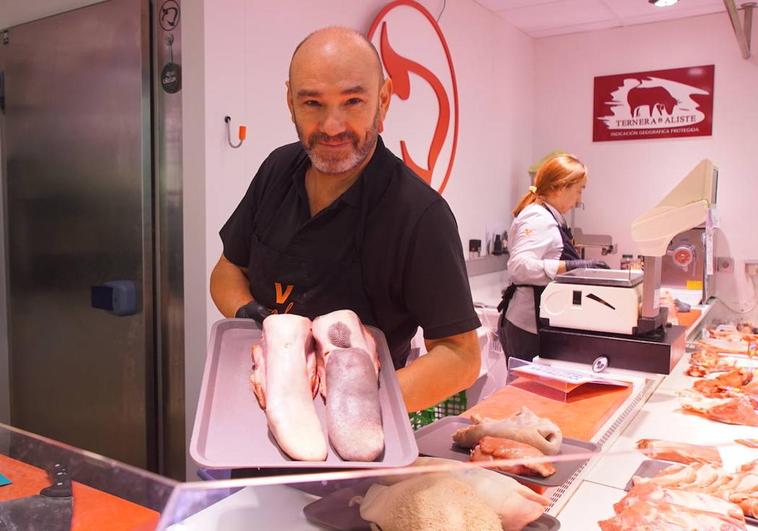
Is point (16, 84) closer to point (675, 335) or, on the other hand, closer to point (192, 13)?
point (192, 13)

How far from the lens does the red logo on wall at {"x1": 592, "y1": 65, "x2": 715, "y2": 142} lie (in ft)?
16.9

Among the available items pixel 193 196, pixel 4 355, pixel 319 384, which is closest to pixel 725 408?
pixel 319 384

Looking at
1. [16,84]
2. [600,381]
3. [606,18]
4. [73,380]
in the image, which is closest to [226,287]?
[600,381]

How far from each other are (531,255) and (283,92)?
166 centimetres

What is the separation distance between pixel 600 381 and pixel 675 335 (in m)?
0.59

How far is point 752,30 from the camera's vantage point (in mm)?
4910

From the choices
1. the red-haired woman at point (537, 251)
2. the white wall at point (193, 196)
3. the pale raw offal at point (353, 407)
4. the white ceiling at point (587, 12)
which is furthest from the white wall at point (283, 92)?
the pale raw offal at point (353, 407)

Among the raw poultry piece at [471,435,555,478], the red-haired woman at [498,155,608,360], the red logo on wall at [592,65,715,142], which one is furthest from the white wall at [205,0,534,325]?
the raw poultry piece at [471,435,555,478]

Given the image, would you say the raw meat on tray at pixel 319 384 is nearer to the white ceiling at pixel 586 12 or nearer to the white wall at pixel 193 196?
the white wall at pixel 193 196

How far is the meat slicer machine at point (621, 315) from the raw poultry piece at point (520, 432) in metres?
1.10

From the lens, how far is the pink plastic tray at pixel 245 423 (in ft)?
2.42

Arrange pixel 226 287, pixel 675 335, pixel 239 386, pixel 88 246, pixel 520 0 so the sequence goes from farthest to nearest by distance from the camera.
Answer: pixel 520 0 < pixel 88 246 < pixel 675 335 < pixel 226 287 < pixel 239 386

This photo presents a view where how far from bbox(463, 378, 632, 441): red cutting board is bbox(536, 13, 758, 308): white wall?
3.72 m

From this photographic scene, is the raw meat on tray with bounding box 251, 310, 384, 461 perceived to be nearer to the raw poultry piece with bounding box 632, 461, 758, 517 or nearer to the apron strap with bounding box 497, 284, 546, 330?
the raw poultry piece with bounding box 632, 461, 758, 517
